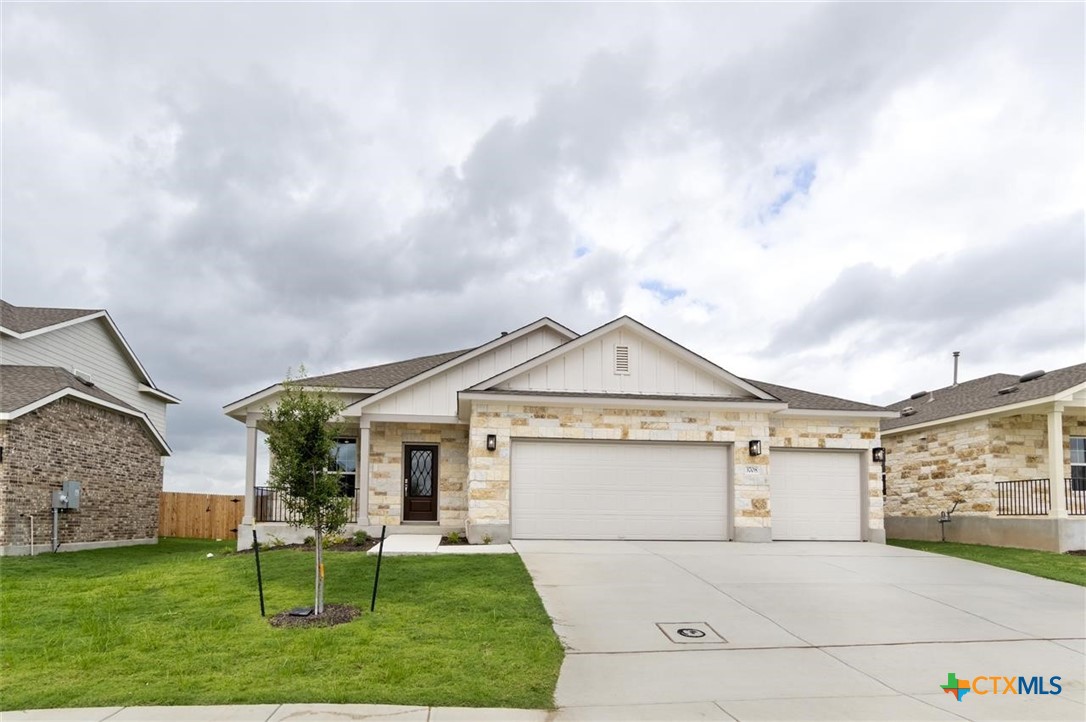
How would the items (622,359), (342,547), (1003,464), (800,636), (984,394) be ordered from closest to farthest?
(800,636), (342,547), (622,359), (1003,464), (984,394)

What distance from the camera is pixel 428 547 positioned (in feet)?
46.9

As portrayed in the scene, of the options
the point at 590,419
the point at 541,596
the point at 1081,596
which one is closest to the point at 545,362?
the point at 590,419

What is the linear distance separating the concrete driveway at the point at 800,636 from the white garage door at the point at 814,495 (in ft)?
11.4

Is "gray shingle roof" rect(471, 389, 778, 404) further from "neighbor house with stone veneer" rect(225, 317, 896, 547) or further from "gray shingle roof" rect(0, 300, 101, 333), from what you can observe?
"gray shingle roof" rect(0, 300, 101, 333)

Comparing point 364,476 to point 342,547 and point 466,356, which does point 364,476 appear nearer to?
point 342,547

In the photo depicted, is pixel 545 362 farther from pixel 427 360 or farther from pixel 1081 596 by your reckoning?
pixel 1081 596

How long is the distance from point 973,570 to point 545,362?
8.63 metres

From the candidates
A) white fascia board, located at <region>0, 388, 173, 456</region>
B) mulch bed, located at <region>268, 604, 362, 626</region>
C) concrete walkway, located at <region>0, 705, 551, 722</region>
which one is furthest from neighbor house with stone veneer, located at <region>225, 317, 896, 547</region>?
concrete walkway, located at <region>0, 705, 551, 722</region>

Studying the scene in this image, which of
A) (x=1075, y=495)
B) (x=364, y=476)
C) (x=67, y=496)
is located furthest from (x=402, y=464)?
(x=1075, y=495)

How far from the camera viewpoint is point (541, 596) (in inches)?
388

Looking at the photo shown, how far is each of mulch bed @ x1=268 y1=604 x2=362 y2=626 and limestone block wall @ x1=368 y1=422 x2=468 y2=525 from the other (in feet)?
29.5

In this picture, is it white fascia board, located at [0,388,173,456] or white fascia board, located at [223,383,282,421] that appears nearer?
Result: white fascia board, located at [0,388,173,456]

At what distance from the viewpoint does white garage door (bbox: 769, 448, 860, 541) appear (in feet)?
56.1

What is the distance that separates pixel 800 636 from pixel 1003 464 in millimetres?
13276
